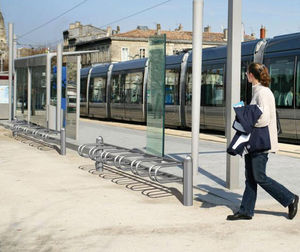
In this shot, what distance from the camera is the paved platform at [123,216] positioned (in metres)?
5.30

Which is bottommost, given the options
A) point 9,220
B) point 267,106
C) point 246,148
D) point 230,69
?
point 9,220

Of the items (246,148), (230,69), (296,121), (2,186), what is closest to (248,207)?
(246,148)

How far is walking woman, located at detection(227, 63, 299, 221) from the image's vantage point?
239 inches

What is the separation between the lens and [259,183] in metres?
6.14

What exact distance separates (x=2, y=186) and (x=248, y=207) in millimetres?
4063

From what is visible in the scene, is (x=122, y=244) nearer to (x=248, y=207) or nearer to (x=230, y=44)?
(x=248, y=207)

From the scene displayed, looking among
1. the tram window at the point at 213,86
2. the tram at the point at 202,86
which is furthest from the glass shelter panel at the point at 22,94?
the tram window at the point at 213,86

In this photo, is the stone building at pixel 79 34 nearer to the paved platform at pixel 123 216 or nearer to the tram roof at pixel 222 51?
the tram roof at pixel 222 51

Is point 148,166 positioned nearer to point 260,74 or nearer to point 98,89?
point 260,74

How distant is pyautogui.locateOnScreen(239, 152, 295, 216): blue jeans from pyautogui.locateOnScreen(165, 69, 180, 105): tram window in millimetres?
15440

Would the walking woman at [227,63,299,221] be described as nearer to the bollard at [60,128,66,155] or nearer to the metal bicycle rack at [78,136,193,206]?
the metal bicycle rack at [78,136,193,206]

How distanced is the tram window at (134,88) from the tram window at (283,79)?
9.63 m

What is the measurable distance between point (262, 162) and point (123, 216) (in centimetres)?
165

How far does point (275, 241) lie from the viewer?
5.36 m
